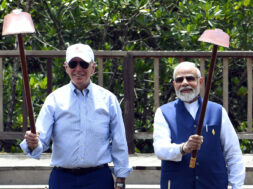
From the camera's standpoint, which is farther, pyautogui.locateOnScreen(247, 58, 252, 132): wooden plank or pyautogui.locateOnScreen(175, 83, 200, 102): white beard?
pyautogui.locateOnScreen(247, 58, 252, 132): wooden plank

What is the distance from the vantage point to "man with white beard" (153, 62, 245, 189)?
5.00m

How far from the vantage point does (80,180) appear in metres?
5.04

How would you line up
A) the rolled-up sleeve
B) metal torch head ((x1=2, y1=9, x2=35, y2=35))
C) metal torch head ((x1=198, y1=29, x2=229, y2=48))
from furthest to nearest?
1. the rolled-up sleeve
2. metal torch head ((x1=198, y1=29, x2=229, y2=48))
3. metal torch head ((x1=2, y1=9, x2=35, y2=35))

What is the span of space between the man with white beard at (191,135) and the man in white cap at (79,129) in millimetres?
314

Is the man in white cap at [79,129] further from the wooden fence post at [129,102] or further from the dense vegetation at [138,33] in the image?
the dense vegetation at [138,33]

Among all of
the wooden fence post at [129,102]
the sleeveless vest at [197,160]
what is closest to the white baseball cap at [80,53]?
the sleeveless vest at [197,160]

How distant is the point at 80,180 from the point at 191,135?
730 mm

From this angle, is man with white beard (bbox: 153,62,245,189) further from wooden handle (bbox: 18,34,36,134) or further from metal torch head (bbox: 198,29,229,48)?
wooden handle (bbox: 18,34,36,134)

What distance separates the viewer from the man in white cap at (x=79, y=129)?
500 centimetres

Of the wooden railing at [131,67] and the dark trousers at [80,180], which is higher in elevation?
the wooden railing at [131,67]

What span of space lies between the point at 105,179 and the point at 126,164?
6.7 inches

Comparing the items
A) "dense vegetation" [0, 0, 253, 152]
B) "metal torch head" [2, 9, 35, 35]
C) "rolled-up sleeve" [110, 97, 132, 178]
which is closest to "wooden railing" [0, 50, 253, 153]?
"dense vegetation" [0, 0, 253, 152]

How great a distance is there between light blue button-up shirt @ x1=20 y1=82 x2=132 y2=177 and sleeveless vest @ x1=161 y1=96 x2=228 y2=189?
33 cm

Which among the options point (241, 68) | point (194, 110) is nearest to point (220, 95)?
point (241, 68)
